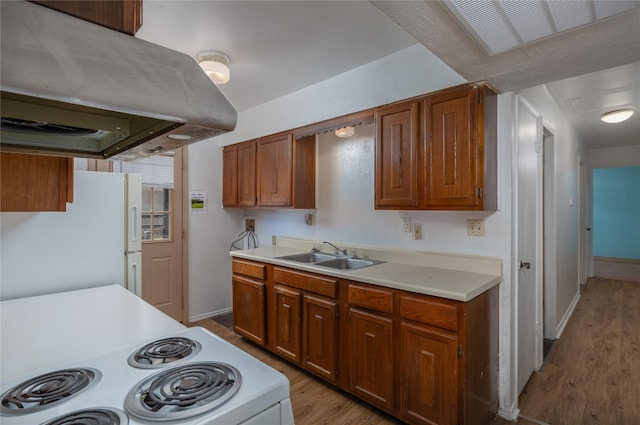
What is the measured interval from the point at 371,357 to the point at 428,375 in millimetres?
381

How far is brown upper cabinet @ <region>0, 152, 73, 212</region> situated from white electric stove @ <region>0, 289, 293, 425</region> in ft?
2.22

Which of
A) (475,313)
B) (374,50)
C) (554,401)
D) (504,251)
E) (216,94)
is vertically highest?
(374,50)

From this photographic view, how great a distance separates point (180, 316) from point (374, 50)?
3.37 metres

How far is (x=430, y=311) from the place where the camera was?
178 centimetres

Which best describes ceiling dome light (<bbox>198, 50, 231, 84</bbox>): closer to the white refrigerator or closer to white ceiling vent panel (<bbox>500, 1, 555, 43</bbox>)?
the white refrigerator

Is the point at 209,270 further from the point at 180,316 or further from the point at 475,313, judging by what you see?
the point at 475,313

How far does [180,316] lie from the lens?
145 inches

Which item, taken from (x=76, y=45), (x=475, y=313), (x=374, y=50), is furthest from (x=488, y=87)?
(x=76, y=45)

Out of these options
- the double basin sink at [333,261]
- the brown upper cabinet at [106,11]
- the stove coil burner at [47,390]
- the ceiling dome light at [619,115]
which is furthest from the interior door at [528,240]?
the stove coil burner at [47,390]

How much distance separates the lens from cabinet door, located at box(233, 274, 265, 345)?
2.90m

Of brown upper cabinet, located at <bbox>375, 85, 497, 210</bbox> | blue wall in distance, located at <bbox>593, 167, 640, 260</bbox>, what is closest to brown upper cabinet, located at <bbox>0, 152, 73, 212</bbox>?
brown upper cabinet, located at <bbox>375, 85, 497, 210</bbox>

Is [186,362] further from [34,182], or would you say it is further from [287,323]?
[287,323]

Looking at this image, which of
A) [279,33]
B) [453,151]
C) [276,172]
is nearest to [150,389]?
[453,151]

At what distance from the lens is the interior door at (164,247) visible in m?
3.42
